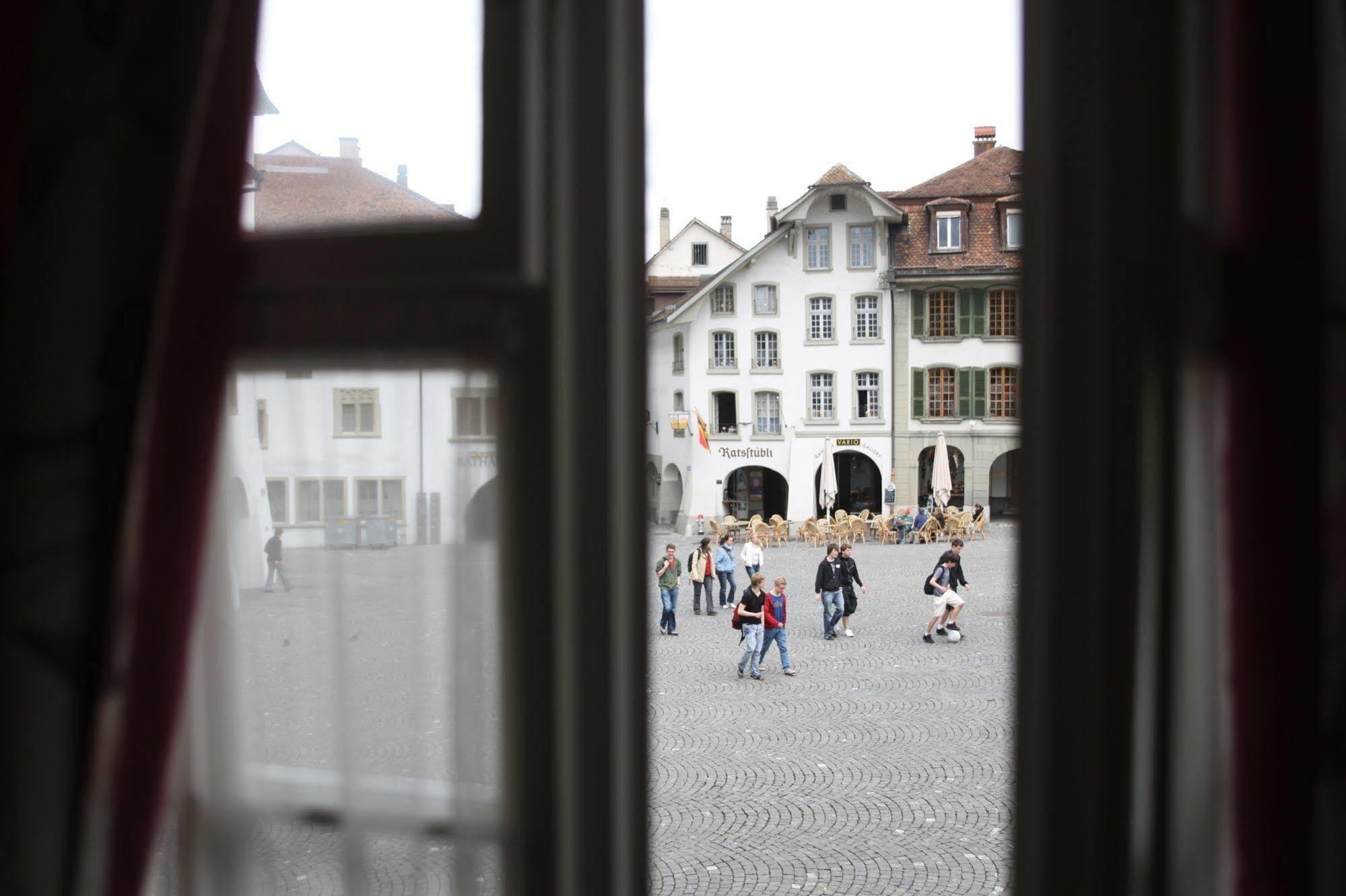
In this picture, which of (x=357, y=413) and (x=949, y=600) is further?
(x=949, y=600)

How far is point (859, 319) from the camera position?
12.1 metres

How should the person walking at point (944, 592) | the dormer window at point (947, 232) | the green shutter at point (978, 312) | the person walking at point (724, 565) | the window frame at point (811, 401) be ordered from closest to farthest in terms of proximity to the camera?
the person walking at point (944, 592) < the person walking at point (724, 565) < the dormer window at point (947, 232) < the green shutter at point (978, 312) < the window frame at point (811, 401)

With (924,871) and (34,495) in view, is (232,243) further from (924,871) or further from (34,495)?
(924,871)

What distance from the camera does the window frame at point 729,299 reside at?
1160cm

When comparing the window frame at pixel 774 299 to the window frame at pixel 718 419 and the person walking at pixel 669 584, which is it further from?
the person walking at pixel 669 584

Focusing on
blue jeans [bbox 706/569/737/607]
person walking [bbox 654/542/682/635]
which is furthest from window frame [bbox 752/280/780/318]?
person walking [bbox 654/542/682/635]

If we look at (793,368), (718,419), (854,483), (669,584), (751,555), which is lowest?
(669,584)

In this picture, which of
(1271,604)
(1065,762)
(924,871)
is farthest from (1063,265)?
(924,871)

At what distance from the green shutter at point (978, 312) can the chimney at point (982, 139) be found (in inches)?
81.4

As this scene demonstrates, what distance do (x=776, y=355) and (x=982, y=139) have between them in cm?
495

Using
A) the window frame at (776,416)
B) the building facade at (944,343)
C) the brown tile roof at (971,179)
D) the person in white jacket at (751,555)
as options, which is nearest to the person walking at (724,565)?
the person in white jacket at (751,555)

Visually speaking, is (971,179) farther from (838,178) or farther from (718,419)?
(718,419)

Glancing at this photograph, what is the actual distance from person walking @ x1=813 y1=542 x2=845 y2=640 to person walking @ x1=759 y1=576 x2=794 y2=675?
964 mm

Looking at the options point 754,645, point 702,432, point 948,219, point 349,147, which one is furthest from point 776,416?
point 349,147
